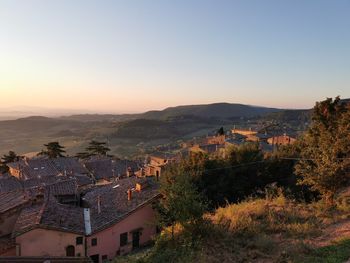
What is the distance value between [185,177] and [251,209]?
11.4 ft

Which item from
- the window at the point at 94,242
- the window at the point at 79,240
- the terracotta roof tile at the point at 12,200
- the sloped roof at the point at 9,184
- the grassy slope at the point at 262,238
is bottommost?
the window at the point at 94,242

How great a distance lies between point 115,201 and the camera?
26719 millimetres

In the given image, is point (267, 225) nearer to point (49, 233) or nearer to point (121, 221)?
point (121, 221)

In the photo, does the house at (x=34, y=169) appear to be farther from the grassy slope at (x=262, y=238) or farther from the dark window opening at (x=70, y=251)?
the grassy slope at (x=262, y=238)

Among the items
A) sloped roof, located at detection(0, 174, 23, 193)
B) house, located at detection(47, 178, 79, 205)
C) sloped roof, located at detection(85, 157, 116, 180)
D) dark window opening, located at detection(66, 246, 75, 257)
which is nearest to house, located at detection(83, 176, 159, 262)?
dark window opening, located at detection(66, 246, 75, 257)

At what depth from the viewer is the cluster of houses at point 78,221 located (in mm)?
20891

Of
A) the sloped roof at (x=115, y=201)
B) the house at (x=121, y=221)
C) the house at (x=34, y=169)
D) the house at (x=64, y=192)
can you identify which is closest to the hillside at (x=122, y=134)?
the house at (x=34, y=169)

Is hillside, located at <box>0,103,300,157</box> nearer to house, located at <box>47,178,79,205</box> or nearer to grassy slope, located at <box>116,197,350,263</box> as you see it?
house, located at <box>47,178,79,205</box>

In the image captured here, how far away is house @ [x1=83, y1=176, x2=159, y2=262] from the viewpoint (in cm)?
2289

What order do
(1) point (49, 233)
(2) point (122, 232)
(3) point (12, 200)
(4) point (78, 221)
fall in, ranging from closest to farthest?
1. (1) point (49, 233)
2. (4) point (78, 221)
3. (2) point (122, 232)
4. (3) point (12, 200)

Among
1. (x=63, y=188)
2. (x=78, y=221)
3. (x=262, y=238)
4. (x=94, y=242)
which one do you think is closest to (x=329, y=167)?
(x=262, y=238)

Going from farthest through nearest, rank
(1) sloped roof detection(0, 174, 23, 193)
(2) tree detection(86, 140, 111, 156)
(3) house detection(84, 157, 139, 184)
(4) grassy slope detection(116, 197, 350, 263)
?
(2) tree detection(86, 140, 111, 156) < (3) house detection(84, 157, 139, 184) < (1) sloped roof detection(0, 174, 23, 193) < (4) grassy slope detection(116, 197, 350, 263)

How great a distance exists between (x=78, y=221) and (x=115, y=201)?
4.14 meters

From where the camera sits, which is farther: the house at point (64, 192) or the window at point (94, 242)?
the house at point (64, 192)
